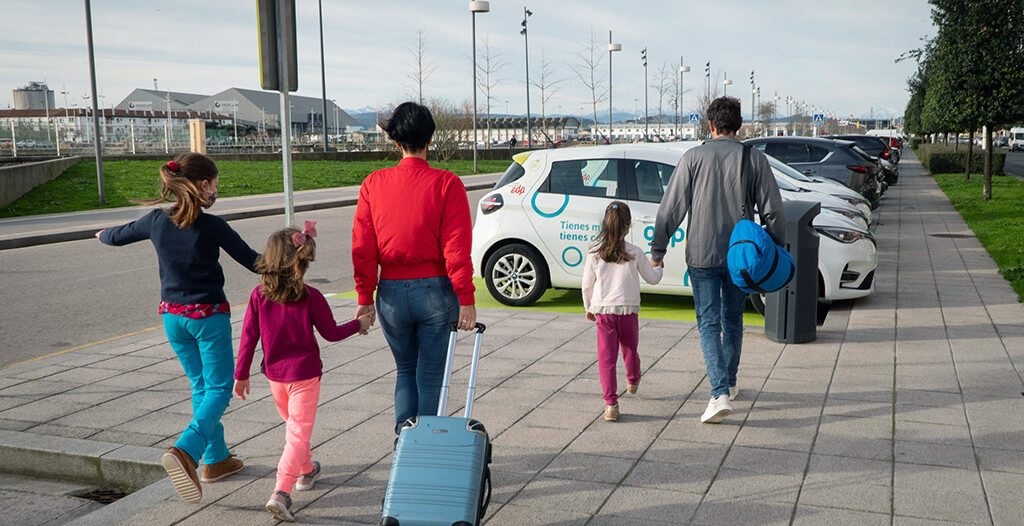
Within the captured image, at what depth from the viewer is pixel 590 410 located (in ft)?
18.7

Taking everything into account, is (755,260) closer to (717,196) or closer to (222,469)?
(717,196)

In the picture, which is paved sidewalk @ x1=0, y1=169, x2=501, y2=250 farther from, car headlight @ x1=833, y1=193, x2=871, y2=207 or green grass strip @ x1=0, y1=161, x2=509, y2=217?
car headlight @ x1=833, y1=193, x2=871, y2=207

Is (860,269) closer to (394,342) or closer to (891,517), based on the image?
(891,517)

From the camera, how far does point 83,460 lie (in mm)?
4891

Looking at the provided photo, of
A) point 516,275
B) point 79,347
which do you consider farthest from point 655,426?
point 79,347

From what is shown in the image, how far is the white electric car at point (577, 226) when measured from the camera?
8.91 meters

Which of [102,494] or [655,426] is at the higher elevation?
[655,426]

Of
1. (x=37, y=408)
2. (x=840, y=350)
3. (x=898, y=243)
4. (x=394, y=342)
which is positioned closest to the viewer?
(x=394, y=342)

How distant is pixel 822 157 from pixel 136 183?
71.4ft

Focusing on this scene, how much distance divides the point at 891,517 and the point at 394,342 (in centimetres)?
A: 225

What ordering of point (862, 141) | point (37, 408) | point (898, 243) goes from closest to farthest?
point (37, 408) → point (898, 243) → point (862, 141)

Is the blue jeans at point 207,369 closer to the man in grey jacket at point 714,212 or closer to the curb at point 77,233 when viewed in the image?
the man in grey jacket at point 714,212

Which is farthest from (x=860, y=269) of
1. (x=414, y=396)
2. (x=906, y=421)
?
(x=414, y=396)

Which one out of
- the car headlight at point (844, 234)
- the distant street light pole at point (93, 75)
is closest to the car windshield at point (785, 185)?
the car headlight at point (844, 234)
